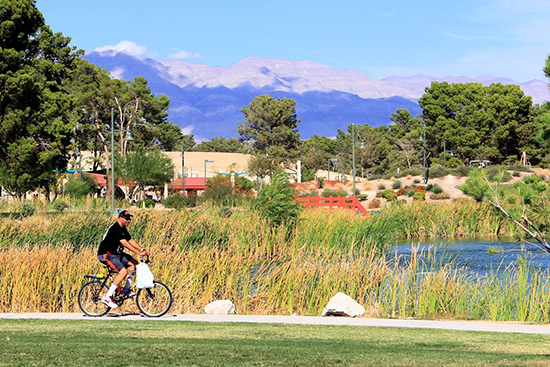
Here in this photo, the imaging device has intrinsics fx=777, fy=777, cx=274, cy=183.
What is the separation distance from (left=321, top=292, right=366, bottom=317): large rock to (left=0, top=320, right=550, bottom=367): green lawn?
199cm

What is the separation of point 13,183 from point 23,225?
33555 millimetres

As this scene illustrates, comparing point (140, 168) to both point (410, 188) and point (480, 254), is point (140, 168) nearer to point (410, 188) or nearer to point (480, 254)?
point (410, 188)

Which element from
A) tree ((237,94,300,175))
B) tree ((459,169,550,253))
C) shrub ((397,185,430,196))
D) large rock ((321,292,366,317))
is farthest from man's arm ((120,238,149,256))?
tree ((237,94,300,175))

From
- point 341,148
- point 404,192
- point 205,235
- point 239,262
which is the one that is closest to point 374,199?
point 404,192

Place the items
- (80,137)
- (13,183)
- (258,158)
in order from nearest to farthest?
(13,183) → (80,137) → (258,158)

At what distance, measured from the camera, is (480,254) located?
31.4 m

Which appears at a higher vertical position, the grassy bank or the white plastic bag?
the white plastic bag

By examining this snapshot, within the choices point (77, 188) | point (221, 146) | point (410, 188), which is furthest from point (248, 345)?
point (221, 146)

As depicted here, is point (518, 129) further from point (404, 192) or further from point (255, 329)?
point (255, 329)

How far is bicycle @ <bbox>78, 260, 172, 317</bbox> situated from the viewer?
14375mm

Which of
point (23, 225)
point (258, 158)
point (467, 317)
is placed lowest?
point (467, 317)

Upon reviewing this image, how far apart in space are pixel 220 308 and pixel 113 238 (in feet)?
10.1

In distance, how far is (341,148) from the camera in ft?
454

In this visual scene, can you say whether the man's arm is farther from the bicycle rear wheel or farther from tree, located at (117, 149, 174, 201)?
tree, located at (117, 149, 174, 201)
